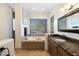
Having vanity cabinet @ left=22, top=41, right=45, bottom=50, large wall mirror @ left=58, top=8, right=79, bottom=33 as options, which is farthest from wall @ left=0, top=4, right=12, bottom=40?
large wall mirror @ left=58, top=8, right=79, bottom=33

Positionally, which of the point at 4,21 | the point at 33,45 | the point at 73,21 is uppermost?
the point at 4,21

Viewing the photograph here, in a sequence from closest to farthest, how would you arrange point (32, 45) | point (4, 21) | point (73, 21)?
point (73, 21) < point (32, 45) < point (4, 21)

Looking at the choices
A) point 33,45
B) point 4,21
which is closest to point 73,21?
point 33,45

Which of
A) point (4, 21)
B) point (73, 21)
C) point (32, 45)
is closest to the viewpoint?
point (73, 21)

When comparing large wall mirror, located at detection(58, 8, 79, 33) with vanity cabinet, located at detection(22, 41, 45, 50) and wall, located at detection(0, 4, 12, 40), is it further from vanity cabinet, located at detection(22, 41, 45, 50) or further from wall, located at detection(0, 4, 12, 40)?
wall, located at detection(0, 4, 12, 40)

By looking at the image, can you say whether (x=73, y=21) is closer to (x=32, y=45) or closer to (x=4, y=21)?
(x=32, y=45)

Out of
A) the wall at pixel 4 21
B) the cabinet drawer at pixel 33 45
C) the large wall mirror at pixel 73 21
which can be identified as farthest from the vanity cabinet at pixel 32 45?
the large wall mirror at pixel 73 21

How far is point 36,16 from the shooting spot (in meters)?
Answer: 10.9

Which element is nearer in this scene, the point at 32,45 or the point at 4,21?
the point at 32,45

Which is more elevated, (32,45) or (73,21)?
(73,21)

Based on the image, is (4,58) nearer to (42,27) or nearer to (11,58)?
(11,58)

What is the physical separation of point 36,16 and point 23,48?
13.3ft

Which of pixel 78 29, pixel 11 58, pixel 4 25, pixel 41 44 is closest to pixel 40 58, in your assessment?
pixel 11 58

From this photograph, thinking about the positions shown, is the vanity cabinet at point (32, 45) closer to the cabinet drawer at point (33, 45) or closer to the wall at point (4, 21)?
the cabinet drawer at point (33, 45)
